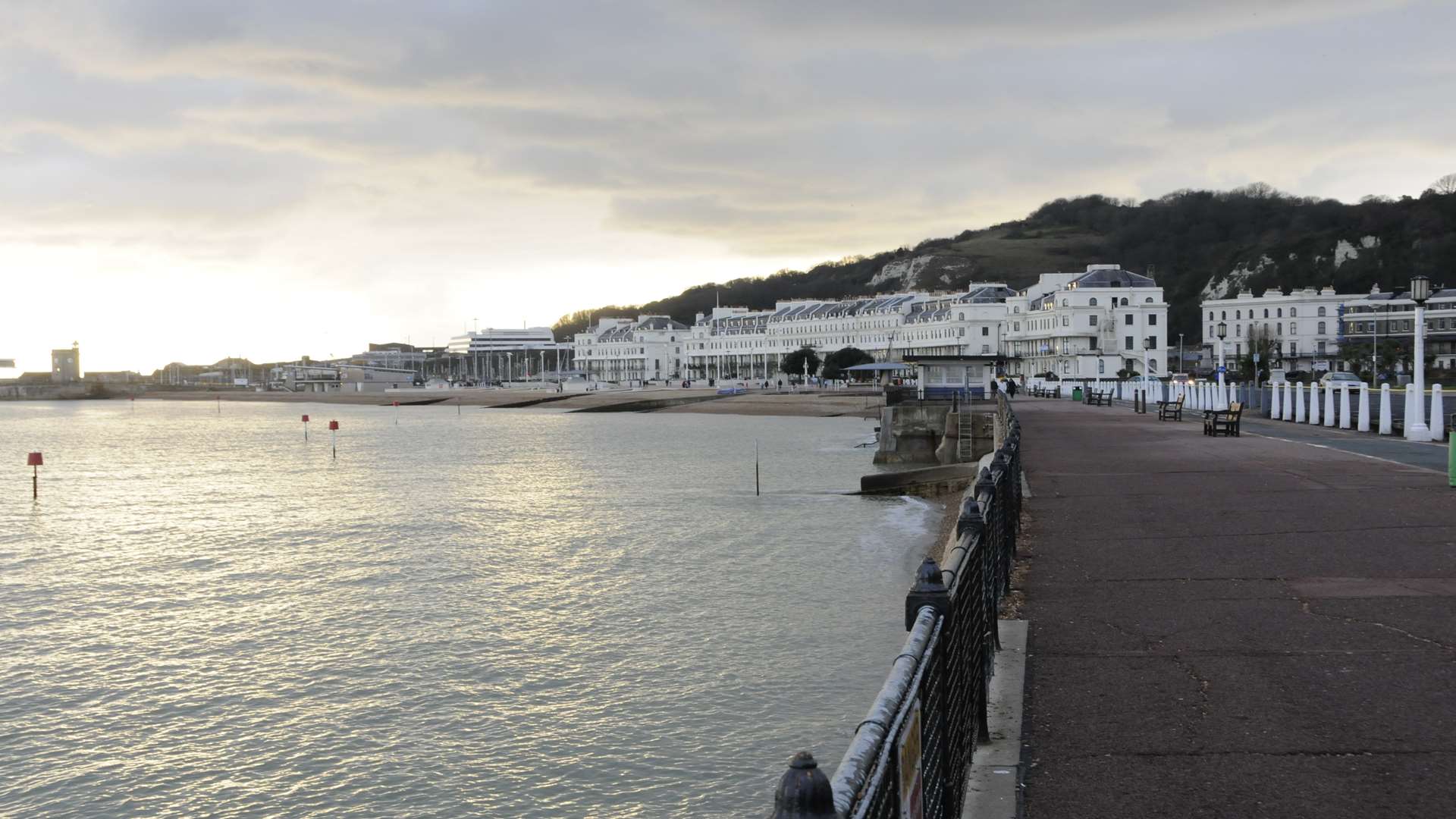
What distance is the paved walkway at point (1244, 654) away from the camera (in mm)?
5746

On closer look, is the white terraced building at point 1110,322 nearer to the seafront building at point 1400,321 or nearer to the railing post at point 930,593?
the seafront building at point 1400,321

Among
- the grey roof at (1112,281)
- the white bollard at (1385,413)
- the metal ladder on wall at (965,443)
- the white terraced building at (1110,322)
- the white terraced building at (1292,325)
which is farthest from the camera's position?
the white terraced building at (1292,325)

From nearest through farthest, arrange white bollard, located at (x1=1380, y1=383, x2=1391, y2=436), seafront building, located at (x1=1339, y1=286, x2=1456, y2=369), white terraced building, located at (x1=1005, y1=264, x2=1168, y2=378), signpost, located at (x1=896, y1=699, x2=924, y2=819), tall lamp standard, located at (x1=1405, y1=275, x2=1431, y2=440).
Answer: signpost, located at (x1=896, y1=699, x2=924, y2=819), tall lamp standard, located at (x1=1405, y1=275, x2=1431, y2=440), white bollard, located at (x1=1380, y1=383, x2=1391, y2=436), white terraced building, located at (x1=1005, y1=264, x2=1168, y2=378), seafront building, located at (x1=1339, y1=286, x2=1456, y2=369)

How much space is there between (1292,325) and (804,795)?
6588 inches

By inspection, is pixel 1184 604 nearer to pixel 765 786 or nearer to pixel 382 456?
pixel 765 786

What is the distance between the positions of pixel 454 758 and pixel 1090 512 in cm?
896

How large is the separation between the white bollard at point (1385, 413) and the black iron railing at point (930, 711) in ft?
83.2

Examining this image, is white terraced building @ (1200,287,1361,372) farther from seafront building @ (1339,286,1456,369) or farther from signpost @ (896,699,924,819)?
signpost @ (896,699,924,819)

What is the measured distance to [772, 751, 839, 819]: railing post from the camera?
2.78m

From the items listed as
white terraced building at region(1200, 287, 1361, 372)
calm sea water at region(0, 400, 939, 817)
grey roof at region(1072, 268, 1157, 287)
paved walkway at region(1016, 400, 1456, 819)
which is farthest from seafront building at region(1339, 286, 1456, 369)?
paved walkway at region(1016, 400, 1456, 819)

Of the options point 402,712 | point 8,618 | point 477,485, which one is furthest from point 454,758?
point 477,485

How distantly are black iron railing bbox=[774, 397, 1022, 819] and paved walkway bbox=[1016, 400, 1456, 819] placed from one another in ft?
1.68

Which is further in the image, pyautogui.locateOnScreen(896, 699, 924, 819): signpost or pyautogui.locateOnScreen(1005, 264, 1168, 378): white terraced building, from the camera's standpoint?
pyautogui.locateOnScreen(1005, 264, 1168, 378): white terraced building

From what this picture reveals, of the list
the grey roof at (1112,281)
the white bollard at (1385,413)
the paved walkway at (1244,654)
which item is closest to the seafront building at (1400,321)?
the grey roof at (1112,281)
